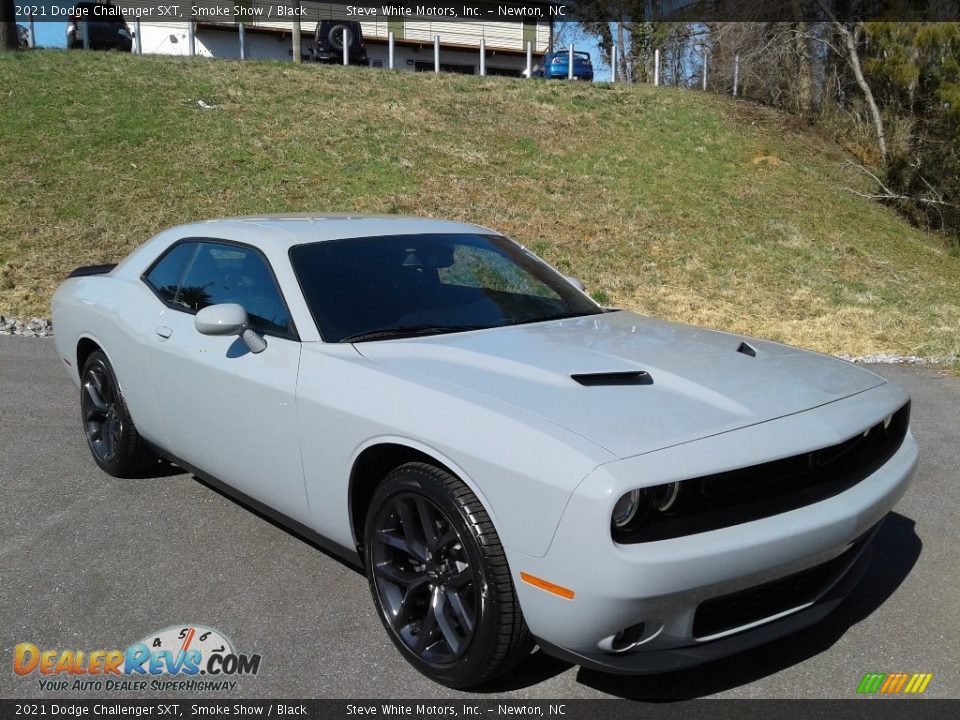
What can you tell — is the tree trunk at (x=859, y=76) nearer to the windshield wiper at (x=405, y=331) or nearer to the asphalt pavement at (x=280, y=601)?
the asphalt pavement at (x=280, y=601)

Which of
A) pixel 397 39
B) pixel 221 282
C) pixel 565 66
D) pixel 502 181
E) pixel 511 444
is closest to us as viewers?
pixel 511 444

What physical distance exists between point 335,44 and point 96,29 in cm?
702

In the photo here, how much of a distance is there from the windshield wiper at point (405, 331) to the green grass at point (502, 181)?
6.98 m

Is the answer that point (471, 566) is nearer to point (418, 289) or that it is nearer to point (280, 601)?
point (280, 601)

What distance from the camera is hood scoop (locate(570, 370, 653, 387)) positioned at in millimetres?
2926

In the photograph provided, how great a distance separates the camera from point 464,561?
2762 mm

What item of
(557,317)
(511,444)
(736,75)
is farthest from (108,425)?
(736,75)

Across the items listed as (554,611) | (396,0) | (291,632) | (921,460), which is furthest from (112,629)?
(396,0)

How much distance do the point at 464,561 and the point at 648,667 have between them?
0.64 metres

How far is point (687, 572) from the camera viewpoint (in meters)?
2.42

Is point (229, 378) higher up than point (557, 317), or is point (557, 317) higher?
point (557, 317)

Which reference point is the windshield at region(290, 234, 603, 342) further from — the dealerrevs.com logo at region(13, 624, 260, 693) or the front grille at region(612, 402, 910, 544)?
the front grille at region(612, 402, 910, 544)

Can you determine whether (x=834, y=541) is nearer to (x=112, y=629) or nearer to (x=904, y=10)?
(x=112, y=629)

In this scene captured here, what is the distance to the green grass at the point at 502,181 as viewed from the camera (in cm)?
1266
